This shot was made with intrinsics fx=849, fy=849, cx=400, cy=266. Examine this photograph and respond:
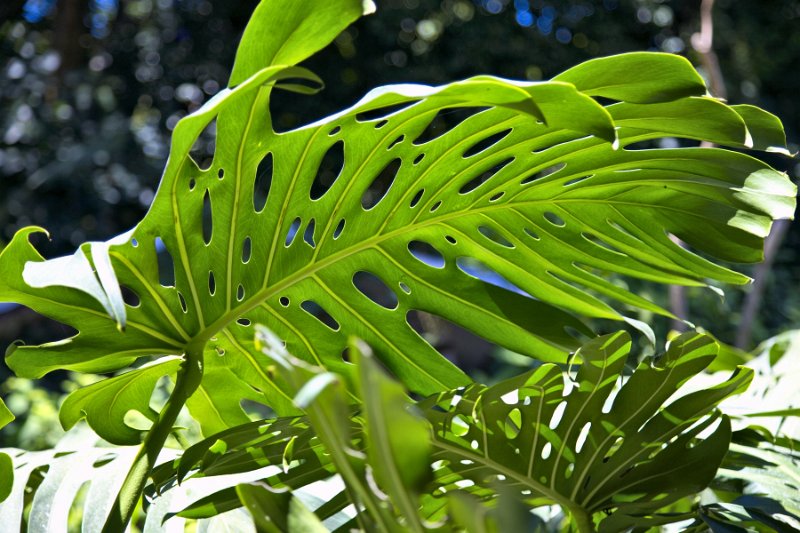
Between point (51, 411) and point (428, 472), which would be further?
point (51, 411)

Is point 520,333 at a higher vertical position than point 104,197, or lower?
A: higher

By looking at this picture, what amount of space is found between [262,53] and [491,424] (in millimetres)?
294

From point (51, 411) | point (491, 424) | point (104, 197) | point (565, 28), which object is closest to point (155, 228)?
point (491, 424)

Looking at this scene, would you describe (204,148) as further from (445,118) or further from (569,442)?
(569,442)

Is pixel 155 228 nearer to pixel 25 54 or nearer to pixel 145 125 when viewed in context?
pixel 145 125

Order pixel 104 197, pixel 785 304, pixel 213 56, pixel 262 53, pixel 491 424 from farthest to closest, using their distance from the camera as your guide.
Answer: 1. pixel 213 56
2. pixel 104 197
3. pixel 785 304
4. pixel 491 424
5. pixel 262 53

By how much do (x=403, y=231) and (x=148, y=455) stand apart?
0.25 metres

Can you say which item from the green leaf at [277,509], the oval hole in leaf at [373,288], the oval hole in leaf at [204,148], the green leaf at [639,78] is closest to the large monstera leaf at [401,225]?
the green leaf at [639,78]

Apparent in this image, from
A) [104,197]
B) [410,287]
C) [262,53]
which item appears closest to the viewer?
[262,53]

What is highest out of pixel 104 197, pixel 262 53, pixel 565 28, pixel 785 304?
pixel 262 53

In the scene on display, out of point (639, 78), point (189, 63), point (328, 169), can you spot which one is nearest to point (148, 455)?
point (639, 78)

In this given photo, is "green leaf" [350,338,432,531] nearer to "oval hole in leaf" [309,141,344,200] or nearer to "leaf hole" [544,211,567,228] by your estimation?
"leaf hole" [544,211,567,228]

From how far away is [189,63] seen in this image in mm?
6090

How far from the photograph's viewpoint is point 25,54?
6.11 m
